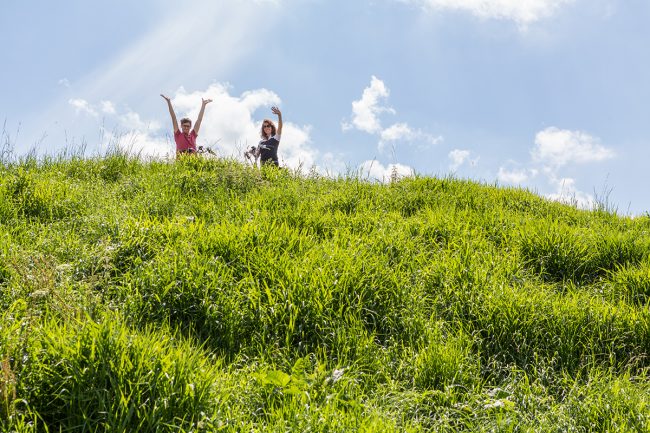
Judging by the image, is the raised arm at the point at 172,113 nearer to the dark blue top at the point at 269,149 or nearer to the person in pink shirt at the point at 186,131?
the person in pink shirt at the point at 186,131

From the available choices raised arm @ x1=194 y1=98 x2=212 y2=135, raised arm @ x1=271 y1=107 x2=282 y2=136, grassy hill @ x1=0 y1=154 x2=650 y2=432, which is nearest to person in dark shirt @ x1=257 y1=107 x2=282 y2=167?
raised arm @ x1=271 y1=107 x2=282 y2=136

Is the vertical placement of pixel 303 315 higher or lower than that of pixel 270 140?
lower

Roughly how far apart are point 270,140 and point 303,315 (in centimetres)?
824

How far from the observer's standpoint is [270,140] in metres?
12.1

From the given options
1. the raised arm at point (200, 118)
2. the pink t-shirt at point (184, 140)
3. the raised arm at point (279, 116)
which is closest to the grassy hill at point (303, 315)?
the raised arm at point (279, 116)

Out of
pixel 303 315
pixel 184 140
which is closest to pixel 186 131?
pixel 184 140

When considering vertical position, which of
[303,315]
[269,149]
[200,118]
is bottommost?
[303,315]

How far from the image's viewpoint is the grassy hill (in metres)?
3.16

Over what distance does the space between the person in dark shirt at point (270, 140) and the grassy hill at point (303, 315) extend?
4296 mm

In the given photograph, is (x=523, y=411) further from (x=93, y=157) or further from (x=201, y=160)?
(x=93, y=157)

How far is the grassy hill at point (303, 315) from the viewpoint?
124 inches

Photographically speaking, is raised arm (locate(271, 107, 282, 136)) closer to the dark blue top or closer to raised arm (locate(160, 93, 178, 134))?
the dark blue top

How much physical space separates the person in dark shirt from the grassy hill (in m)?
4.30

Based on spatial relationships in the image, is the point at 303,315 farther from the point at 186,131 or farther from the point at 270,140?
the point at 186,131
